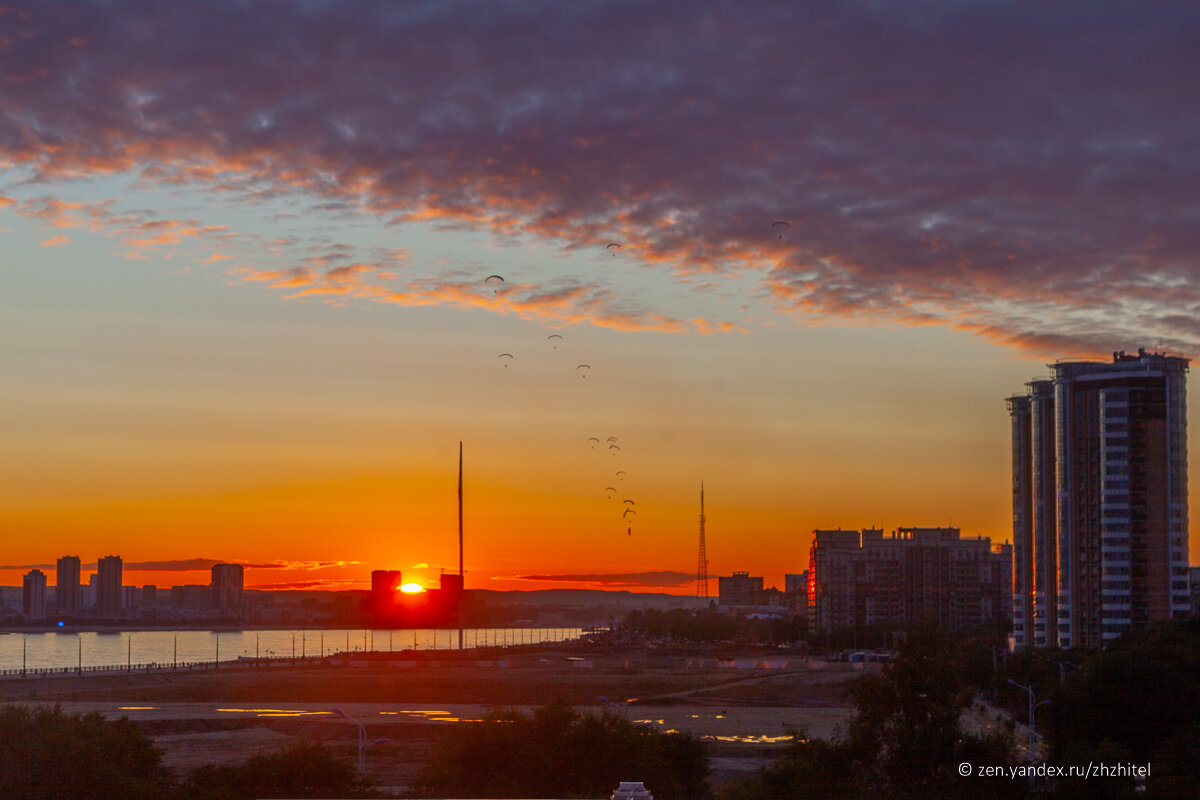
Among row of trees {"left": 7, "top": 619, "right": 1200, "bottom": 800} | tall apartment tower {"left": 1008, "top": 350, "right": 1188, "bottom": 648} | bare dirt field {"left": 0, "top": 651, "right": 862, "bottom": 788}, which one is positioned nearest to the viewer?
row of trees {"left": 7, "top": 619, "right": 1200, "bottom": 800}

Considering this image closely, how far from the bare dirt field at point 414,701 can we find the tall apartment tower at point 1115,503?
2250cm

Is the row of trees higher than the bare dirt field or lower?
higher

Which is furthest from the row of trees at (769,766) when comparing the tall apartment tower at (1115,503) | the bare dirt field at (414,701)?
the tall apartment tower at (1115,503)

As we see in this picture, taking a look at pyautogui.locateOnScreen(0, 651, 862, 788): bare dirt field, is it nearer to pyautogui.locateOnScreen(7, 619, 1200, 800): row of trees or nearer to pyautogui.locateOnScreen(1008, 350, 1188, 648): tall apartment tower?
pyautogui.locateOnScreen(7, 619, 1200, 800): row of trees

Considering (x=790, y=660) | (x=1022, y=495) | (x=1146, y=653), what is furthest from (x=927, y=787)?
(x=790, y=660)

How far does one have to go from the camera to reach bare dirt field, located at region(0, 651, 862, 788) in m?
65.8

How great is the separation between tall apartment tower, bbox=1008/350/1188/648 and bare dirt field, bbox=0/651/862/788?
886 inches

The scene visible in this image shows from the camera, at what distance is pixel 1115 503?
11275cm

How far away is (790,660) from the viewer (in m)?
161

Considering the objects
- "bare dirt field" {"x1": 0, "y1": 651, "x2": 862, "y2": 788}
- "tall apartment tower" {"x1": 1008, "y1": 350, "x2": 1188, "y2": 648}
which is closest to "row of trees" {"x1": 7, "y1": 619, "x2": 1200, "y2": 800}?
"bare dirt field" {"x1": 0, "y1": 651, "x2": 862, "y2": 788}

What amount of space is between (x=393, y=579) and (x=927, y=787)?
7942cm

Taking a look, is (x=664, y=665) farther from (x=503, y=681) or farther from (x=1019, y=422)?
(x=1019, y=422)

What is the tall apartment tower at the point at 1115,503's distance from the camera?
110 m

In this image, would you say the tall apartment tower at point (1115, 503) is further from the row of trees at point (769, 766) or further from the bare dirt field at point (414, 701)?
the row of trees at point (769, 766)
